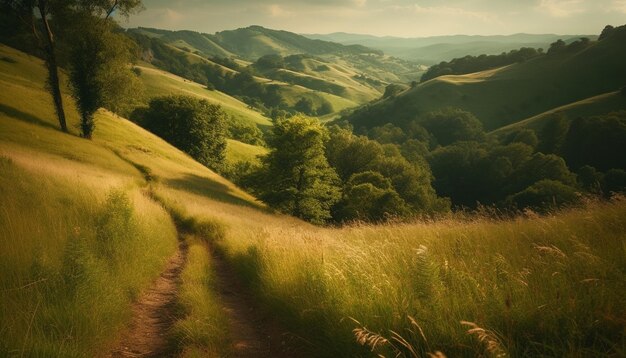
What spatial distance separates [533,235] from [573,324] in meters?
4.15

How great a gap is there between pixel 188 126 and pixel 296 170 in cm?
3061

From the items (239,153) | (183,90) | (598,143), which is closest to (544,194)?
(598,143)

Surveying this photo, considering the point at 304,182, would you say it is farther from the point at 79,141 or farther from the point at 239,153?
the point at 239,153

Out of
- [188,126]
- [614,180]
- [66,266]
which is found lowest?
[614,180]

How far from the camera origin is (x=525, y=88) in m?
132

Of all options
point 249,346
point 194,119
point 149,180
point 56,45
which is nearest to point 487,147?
point 194,119

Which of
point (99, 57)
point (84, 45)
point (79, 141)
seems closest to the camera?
point (84, 45)

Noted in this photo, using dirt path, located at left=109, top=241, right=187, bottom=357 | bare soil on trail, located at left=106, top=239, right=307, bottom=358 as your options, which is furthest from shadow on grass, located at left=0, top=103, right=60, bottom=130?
bare soil on trail, located at left=106, top=239, right=307, bottom=358

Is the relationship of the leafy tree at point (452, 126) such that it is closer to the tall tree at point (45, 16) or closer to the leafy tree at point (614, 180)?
the leafy tree at point (614, 180)

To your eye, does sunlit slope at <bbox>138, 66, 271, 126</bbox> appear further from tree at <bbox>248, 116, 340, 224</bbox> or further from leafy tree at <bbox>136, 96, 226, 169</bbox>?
tree at <bbox>248, 116, 340, 224</bbox>

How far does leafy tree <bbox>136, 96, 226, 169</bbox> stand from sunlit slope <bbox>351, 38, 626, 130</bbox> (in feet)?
321

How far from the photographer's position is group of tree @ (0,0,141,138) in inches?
1148

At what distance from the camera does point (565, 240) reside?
20.2 feet

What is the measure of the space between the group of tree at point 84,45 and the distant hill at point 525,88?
122 meters
